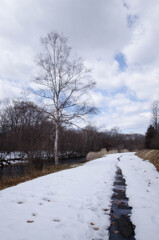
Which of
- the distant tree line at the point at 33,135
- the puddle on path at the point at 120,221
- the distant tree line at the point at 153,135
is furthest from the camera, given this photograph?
the distant tree line at the point at 153,135

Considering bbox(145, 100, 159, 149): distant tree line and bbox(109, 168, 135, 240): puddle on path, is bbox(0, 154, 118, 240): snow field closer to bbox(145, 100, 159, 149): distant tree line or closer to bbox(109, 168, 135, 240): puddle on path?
bbox(109, 168, 135, 240): puddle on path

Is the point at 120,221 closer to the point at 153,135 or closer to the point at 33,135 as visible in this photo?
the point at 33,135

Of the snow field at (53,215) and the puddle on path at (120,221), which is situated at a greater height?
the snow field at (53,215)

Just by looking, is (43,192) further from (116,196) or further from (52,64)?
(52,64)

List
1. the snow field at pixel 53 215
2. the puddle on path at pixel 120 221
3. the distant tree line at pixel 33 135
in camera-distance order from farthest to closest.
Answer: the distant tree line at pixel 33 135 < the puddle on path at pixel 120 221 < the snow field at pixel 53 215

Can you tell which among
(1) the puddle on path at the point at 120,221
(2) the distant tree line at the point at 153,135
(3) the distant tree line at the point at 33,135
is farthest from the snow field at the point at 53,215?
(2) the distant tree line at the point at 153,135

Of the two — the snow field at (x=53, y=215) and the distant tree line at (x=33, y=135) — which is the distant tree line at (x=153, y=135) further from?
the snow field at (x=53, y=215)

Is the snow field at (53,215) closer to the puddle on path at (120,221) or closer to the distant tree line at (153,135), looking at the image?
the puddle on path at (120,221)

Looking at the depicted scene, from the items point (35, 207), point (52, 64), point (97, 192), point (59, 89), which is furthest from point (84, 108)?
point (35, 207)

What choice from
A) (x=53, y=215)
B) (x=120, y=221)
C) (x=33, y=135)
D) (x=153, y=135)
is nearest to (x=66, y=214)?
(x=53, y=215)

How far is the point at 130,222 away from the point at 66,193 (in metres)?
2.09

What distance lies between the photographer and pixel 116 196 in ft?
14.4

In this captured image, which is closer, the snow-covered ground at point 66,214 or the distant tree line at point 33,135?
the snow-covered ground at point 66,214

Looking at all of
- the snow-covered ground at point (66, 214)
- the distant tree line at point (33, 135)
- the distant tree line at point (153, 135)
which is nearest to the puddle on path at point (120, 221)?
the snow-covered ground at point (66, 214)
